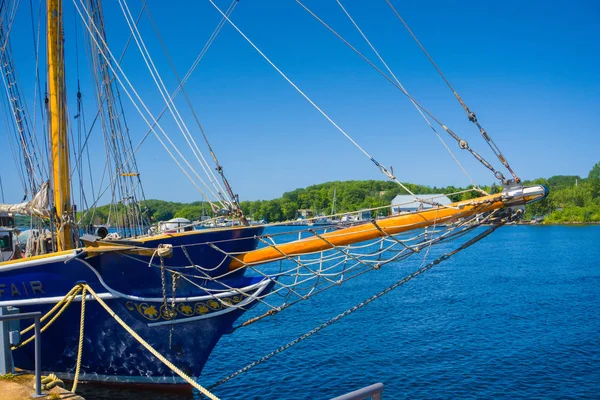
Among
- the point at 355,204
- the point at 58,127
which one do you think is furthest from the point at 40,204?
the point at 355,204

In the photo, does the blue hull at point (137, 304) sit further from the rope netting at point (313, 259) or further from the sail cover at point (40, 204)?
the sail cover at point (40, 204)

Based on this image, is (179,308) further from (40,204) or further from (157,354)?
(40,204)

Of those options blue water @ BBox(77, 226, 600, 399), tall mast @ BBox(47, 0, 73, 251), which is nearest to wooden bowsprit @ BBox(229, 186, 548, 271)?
tall mast @ BBox(47, 0, 73, 251)

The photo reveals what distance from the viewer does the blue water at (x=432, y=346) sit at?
1519 cm

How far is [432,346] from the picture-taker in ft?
64.7

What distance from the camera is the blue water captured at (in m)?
15.2

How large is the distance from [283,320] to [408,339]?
629cm

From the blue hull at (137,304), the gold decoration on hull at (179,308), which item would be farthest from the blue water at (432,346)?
the gold decoration on hull at (179,308)

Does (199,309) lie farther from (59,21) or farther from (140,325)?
(59,21)

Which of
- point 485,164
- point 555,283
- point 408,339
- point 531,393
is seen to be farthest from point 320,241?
point 555,283

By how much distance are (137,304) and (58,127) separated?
5102mm

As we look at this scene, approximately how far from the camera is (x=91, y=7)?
19.0 m

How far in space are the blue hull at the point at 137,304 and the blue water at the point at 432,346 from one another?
1.22 metres

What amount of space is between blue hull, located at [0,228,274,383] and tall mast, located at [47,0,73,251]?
5.90 ft
